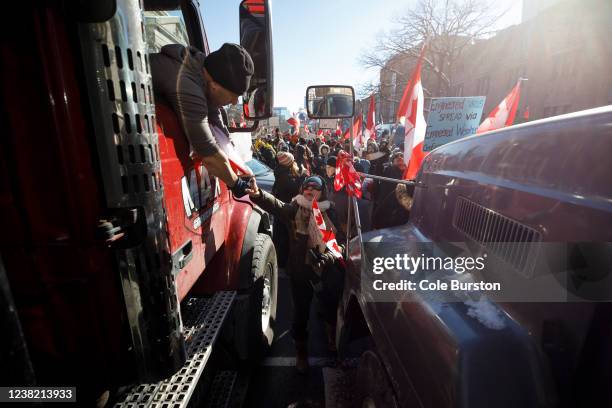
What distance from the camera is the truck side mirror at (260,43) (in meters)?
2.06

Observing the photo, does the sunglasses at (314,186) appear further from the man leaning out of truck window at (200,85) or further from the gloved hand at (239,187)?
the man leaning out of truck window at (200,85)

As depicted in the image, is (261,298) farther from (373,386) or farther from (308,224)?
(373,386)

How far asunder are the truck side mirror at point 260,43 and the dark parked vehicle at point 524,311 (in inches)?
57.3

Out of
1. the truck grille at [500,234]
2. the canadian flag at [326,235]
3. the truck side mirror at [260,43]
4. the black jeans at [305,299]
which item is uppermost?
the truck side mirror at [260,43]

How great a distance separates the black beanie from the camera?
1.72 metres

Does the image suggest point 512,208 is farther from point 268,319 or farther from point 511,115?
point 511,115

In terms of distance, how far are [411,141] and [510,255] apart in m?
3.39

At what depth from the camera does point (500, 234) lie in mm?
1251

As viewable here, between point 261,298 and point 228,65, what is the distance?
5.89ft

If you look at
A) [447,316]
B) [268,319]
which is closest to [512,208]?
[447,316]

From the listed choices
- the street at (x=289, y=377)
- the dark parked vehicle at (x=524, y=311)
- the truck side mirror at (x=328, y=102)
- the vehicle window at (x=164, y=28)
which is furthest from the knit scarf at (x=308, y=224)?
the vehicle window at (x=164, y=28)

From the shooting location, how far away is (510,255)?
117 centimetres

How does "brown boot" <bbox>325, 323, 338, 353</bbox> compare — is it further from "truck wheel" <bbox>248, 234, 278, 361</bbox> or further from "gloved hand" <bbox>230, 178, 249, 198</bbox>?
"gloved hand" <bbox>230, 178, 249, 198</bbox>

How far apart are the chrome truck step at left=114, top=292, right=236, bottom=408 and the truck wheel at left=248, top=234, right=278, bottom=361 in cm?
36
